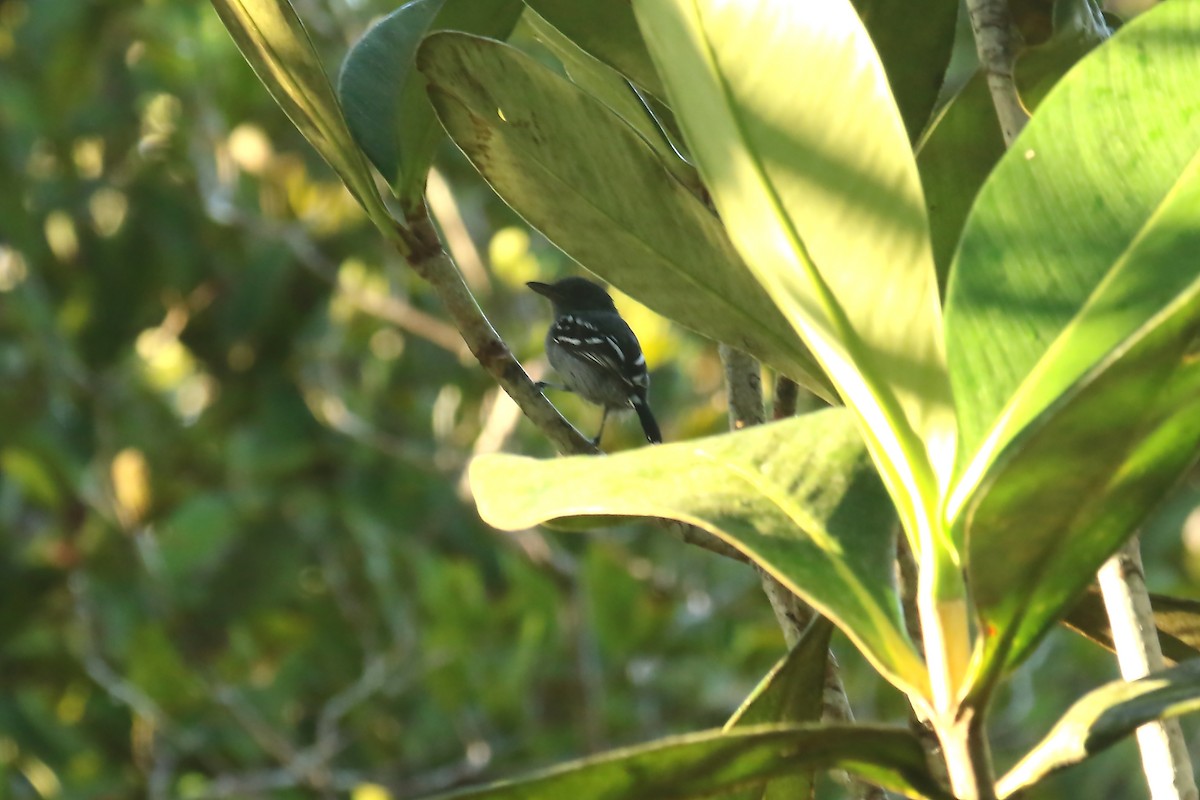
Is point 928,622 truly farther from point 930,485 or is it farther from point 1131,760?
point 1131,760

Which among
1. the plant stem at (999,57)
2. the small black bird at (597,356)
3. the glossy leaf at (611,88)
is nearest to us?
the plant stem at (999,57)

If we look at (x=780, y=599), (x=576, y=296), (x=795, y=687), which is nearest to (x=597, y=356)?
(x=576, y=296)

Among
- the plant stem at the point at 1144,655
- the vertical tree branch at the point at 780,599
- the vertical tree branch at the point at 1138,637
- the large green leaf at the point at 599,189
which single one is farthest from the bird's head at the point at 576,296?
the plant stem at the point at 1144,655

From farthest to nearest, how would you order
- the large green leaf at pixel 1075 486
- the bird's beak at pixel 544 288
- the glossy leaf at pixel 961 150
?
the bird's beak at pixel 544 288 → the glossy leaf at pixel 961 150 → the large green leaf at pixel 1075 486

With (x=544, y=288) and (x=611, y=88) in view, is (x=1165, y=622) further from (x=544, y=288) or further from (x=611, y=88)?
(x=544, y=288)

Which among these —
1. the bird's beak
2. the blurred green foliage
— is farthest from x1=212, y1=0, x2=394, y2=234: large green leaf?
the bird's beak

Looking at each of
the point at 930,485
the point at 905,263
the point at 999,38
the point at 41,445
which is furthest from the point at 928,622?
the point at 41,445

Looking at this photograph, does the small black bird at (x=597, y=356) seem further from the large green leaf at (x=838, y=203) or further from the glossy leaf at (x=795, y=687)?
the large green leaf at (x=838, y=203)
